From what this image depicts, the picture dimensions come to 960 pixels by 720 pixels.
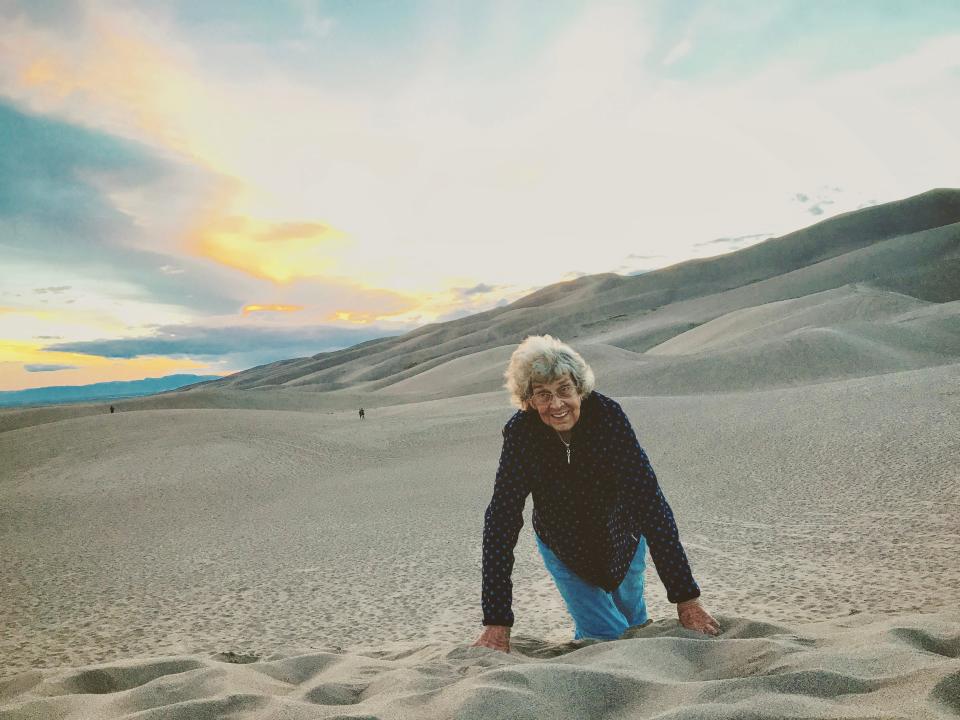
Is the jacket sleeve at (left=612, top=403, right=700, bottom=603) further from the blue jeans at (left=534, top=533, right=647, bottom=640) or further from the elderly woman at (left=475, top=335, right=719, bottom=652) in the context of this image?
the blue jeans at (left=534, top=533, right=647, bottom=640)

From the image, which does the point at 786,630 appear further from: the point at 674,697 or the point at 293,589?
the point at 293,589

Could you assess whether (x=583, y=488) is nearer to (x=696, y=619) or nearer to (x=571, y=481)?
(x=571, y=481)

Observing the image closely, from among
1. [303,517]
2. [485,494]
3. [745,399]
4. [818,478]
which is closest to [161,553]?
[303,517]

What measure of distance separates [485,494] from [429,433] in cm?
709

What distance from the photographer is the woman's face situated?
2.97 meters

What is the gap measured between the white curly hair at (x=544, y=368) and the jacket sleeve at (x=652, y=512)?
23 centimetres

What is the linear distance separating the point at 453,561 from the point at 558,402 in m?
4.40

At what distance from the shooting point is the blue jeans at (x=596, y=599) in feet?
10.8

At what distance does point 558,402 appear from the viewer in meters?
2.97

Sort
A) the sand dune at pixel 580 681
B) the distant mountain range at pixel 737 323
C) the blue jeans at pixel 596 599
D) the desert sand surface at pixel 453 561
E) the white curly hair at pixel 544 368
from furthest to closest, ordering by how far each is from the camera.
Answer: the distant mountain range at pixel 737 323 < the blue jeans at pixel 596 599 < the white curly hair at pixel 544 368 < the desert sand surface at pixel 453 561 < the sand dune at pixel 580 681

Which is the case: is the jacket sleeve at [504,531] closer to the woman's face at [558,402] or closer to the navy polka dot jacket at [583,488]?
the navy polka dot jacket at [583,488]

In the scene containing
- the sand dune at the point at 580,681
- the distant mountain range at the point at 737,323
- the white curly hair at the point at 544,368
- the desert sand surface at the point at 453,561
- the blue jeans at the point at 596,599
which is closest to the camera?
the sand dune at the point at 580,681

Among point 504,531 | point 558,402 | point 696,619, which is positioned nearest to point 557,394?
point 558,402

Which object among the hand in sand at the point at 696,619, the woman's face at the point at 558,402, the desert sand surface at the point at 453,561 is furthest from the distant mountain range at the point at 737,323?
the woman's face at the point at 558,402
